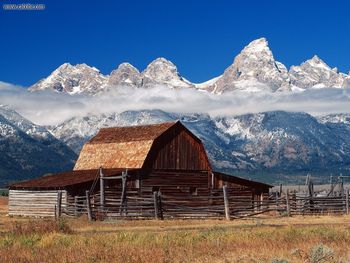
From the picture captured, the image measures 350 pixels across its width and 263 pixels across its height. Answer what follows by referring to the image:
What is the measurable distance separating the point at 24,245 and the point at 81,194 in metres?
28.5

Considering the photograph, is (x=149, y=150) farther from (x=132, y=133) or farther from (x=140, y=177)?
(x=132, y=133)

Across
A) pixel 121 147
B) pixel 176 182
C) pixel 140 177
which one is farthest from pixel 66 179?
pixel 176 182

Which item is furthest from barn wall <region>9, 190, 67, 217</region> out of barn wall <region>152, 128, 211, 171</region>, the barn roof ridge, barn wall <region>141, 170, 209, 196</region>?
the barn roof ridge

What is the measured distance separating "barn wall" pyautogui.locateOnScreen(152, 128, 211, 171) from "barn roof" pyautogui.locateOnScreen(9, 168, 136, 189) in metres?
3.68

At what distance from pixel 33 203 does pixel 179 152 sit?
40.4 feet

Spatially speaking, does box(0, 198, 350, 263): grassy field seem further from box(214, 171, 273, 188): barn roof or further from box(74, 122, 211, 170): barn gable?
box(214, 171, 273, 188): barn roof

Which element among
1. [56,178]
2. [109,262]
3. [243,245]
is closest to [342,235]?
[243,245]

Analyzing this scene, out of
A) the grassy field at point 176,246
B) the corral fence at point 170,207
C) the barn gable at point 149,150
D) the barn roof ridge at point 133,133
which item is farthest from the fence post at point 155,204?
the grassy field at point 176,246

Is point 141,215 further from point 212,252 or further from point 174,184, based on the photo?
point 212,252

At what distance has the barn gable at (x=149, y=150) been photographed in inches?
2135

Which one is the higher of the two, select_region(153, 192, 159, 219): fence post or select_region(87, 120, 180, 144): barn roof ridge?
select_region(87, 120, 180, 144): barn roof ridge

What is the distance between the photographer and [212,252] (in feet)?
63.7

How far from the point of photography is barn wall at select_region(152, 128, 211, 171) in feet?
180

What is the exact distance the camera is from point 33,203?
53.3 m
